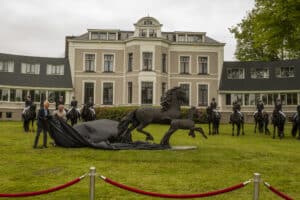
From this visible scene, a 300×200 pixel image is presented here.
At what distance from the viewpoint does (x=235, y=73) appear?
159 feet

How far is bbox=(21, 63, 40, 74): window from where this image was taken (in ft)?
158

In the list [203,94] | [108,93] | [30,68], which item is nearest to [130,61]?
[108,93]

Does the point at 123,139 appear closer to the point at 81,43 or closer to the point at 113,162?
the point at 113,162

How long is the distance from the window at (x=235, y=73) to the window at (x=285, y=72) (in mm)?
3950

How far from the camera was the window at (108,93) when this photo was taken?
46844mm

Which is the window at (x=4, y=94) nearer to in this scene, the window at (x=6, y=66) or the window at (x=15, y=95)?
the window at (x=15, y=95)

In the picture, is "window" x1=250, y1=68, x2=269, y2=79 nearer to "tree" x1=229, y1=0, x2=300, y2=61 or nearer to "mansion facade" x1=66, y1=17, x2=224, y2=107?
"mansion facade" x1=66, y1=17, x2=224, y2=107

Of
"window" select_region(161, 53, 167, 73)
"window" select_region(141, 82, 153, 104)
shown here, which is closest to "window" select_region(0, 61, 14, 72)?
"window" select_region(141, 82, 153, 104)

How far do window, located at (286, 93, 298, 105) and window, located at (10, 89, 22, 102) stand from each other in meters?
30.8

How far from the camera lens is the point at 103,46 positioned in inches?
1863

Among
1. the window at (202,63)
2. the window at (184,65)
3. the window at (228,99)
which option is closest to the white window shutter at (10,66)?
the window at (184,65)

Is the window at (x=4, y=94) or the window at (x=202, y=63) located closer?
the window at (x=4, y=94)

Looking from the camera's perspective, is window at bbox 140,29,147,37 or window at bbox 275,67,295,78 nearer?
window at bbox 140,29,147,37

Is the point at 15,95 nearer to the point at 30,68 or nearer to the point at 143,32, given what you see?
the point at 30,68
